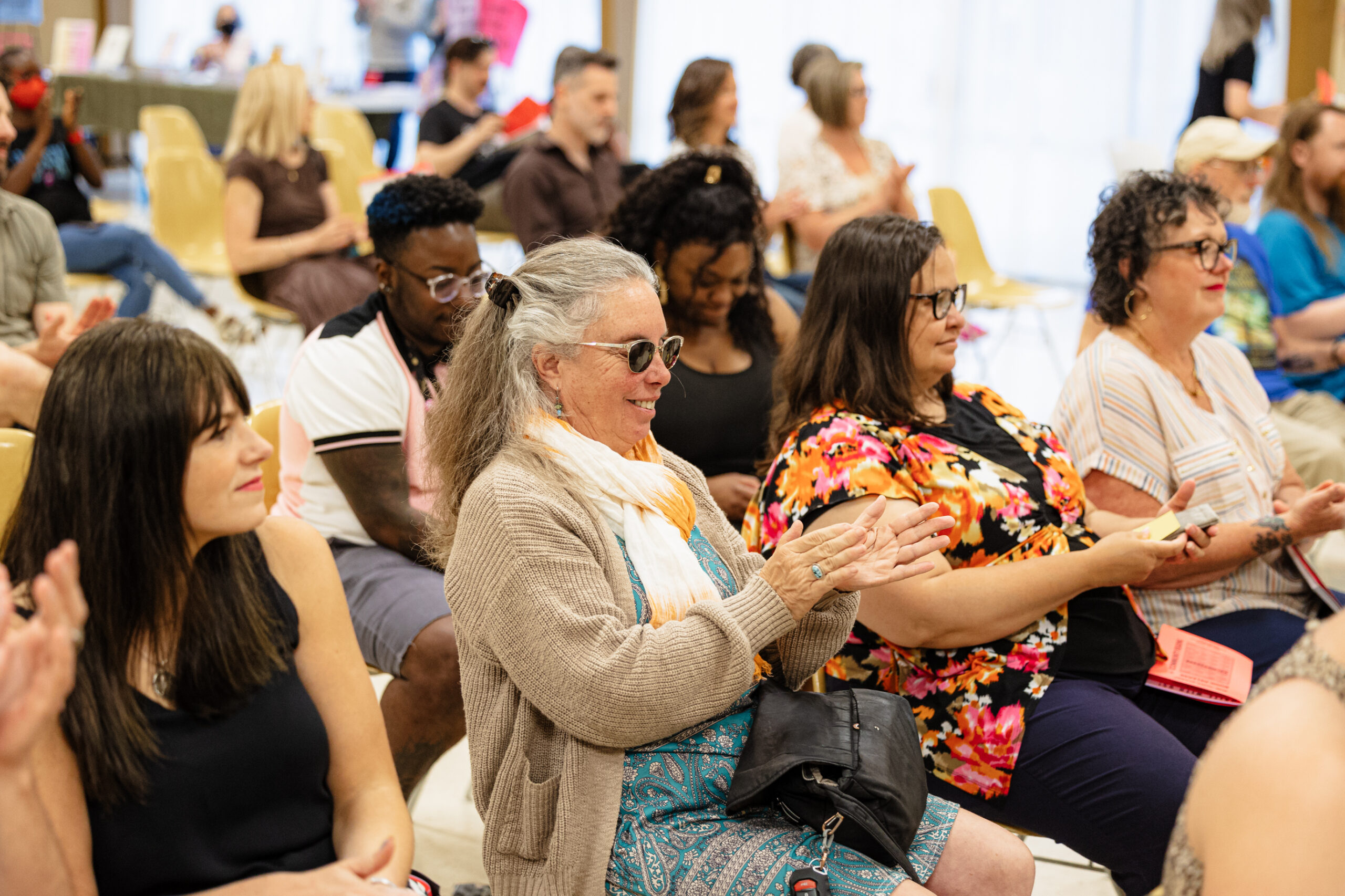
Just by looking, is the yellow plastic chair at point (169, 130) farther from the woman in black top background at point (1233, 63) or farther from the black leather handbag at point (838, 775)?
the black leather handbag at point (838, 775)

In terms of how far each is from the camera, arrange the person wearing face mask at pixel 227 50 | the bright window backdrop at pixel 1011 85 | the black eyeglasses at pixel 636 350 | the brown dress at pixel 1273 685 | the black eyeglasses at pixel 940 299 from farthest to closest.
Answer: the person wearing face mask at pixel 227 50 → the bright window backdrop at pixel 1011 85 → the black eyeglasses at pixel 940 299 → the black eyeglasses at pixel 636 350 → the brown dress at pixel 1273 685

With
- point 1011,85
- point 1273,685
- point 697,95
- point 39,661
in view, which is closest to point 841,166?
point 697,95

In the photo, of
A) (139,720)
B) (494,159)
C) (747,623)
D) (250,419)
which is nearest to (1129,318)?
(747,623)

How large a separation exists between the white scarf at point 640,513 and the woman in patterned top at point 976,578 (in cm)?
33

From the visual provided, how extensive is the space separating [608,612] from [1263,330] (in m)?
2.83

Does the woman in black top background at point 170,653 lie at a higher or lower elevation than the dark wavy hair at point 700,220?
lower

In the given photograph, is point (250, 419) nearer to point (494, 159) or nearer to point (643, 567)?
point (643, 567)

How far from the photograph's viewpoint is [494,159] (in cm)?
588

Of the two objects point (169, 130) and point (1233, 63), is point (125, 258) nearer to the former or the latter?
point (169, 130)

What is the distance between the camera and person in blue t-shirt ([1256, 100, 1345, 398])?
12.1 ft

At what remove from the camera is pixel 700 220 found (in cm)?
291

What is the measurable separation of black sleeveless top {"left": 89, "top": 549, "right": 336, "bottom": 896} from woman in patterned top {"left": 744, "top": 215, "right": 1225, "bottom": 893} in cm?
83

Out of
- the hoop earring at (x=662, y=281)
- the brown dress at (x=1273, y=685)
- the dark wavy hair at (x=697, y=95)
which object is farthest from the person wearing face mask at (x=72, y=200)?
the brown dress at (x=1273, y=685)

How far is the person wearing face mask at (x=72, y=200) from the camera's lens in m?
5.44
